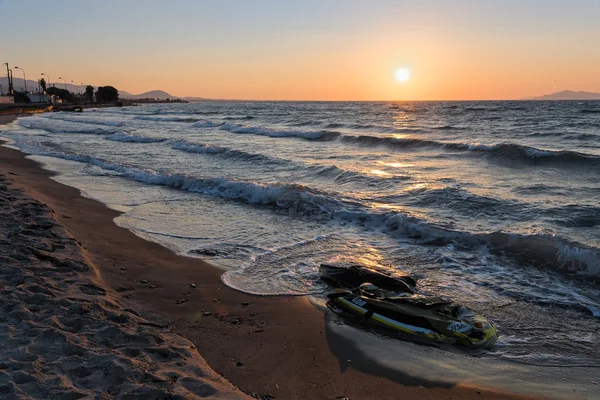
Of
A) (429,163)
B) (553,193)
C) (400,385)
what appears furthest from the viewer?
(429,163)

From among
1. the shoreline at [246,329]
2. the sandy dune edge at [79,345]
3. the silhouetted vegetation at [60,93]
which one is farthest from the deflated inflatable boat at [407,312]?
the silhouetted vegetation at [60,93]

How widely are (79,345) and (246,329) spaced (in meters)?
1.94

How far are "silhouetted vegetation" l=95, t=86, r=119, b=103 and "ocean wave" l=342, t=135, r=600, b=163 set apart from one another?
468 ft

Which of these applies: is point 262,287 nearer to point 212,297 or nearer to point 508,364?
point 212,297

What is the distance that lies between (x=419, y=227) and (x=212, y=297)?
5.34 metres

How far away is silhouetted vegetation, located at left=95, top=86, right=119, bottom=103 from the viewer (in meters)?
Answer: 151

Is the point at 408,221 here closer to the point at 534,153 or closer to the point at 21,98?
the point at 534,153

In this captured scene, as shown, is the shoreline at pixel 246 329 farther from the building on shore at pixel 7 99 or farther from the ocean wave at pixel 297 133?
the building on shore at pixel 7 99

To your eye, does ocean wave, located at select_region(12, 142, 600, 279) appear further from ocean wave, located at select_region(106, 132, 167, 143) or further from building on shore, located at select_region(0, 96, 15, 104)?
building on shore, located at select_region(0, 96, 15, 104)

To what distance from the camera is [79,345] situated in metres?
4.25

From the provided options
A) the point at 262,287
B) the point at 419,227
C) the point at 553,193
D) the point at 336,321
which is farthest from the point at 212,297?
the point at 553,193

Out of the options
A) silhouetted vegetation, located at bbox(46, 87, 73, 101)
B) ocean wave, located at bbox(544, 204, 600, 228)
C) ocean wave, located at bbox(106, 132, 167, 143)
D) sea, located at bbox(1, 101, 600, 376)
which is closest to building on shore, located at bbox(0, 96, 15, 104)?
silhouetted vegetation, located at bbox(46, 87, 73, 101)

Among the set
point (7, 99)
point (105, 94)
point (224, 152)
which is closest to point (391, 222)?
point (224, 152)

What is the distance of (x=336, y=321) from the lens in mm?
5914
